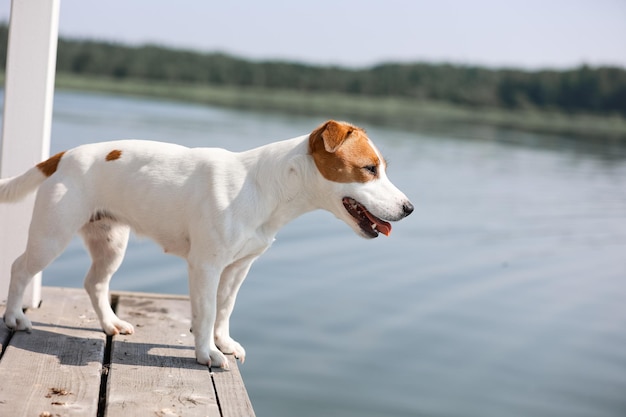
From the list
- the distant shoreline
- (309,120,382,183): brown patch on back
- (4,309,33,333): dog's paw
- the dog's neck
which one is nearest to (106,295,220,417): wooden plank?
(4,309,33,333): dog's paw

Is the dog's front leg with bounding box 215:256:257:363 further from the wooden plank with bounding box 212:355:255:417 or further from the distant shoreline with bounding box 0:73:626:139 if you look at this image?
the distant shoreline with bounding box 0:73:626:139

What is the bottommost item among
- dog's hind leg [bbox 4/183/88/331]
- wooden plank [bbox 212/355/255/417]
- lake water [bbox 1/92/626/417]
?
lake water [bbox 1/92/626/417]

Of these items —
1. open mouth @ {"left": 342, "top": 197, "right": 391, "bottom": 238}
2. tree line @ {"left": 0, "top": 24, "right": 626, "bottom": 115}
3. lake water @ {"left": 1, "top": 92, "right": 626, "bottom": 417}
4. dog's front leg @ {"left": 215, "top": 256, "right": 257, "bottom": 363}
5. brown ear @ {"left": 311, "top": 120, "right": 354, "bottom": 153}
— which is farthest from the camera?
tree line @ {"left": 0, "top": 24, "right": 626, "bottom": 115}

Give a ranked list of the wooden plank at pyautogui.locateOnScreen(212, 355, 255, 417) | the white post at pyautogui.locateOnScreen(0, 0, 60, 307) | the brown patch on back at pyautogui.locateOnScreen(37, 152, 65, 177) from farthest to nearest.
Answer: the white post at pyautogui.locateOnScreen(0, 0, 60, 307)
the brown patch on back at pyautogui.locateOnScreen(37, 152, 65, 177)
the wooden plank at pyautogui.locateOnScreen(212, 355, 255, 417)

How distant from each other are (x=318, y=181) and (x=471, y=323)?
3718mm

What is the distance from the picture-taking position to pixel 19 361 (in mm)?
3699

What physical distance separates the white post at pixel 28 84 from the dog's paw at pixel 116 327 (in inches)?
38.8

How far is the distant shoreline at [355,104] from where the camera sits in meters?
40.7

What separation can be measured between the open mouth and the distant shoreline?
36.0 m

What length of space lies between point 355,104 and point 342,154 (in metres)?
39.8

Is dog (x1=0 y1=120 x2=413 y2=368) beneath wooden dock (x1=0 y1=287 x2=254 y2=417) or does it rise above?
above

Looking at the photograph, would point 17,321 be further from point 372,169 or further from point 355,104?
point 355,104

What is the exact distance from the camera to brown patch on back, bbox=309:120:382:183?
3.64 m

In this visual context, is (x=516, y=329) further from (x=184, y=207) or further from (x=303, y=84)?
(x=303, y=84)
